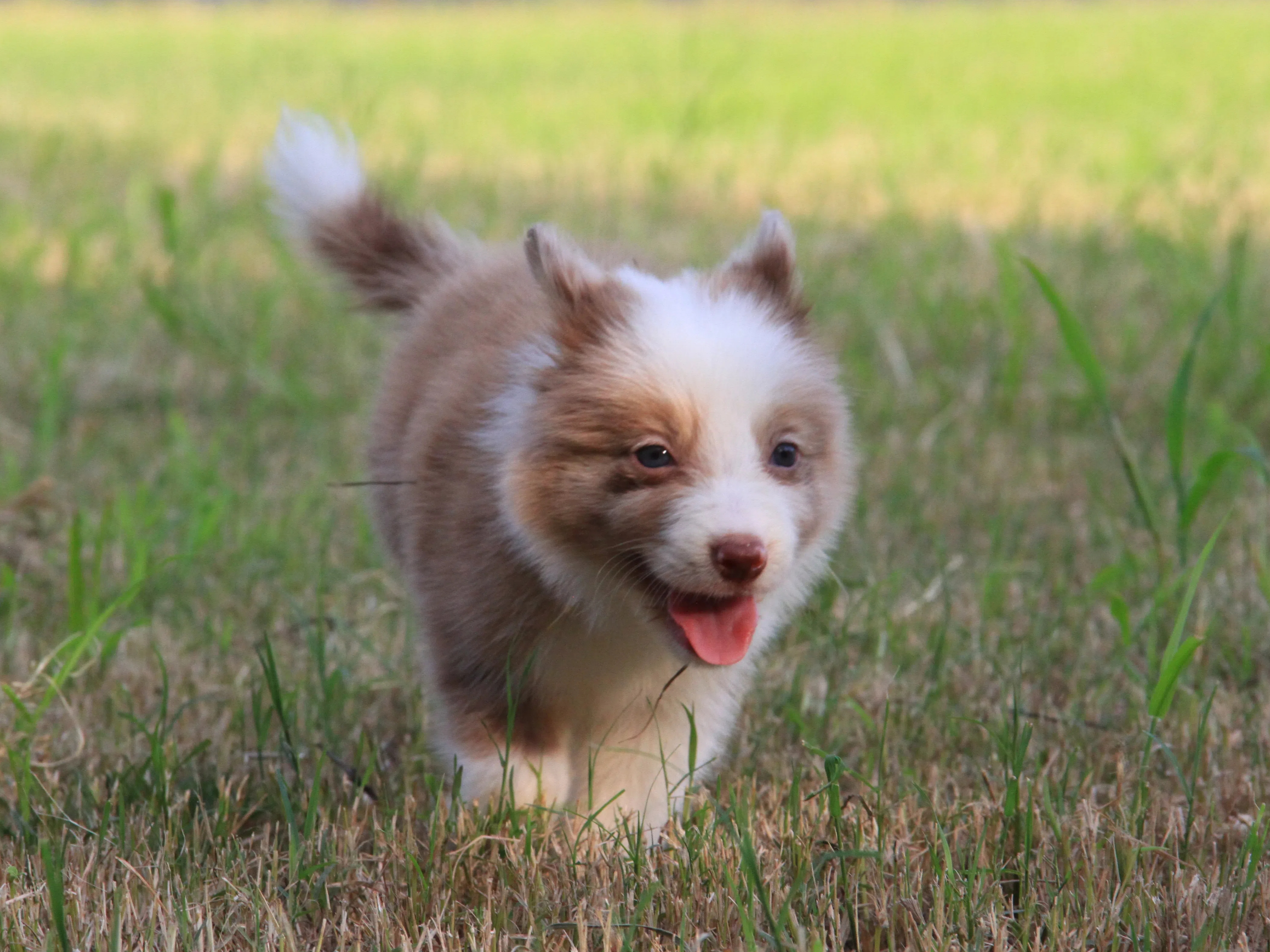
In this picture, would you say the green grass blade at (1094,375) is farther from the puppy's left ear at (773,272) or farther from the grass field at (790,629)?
the puppy's left ear at (773,272)

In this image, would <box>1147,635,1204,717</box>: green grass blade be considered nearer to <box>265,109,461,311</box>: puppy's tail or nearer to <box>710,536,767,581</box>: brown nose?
<box>710,536,767,581</box>: brown nose

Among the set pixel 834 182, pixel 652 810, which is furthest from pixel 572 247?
pixel 834 182

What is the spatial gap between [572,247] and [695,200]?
18.2ft

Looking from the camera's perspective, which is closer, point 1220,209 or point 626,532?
point 626,532

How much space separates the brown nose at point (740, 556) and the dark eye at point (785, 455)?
0.81ft

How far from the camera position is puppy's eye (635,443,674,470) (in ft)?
7.69

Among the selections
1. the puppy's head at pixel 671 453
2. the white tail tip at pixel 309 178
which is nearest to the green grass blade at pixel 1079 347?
the puppy's head at pixel 671 453

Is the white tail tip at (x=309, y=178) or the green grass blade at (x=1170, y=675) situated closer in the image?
the green grass blade at (x=1170, y=675)

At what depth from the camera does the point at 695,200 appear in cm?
813

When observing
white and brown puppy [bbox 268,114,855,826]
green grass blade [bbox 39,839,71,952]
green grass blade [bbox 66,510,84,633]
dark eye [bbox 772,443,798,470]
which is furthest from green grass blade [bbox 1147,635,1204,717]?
green grass blade [bbox 66,510,84,633]

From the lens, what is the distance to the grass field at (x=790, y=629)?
90.0 inches

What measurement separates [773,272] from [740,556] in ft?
2.28

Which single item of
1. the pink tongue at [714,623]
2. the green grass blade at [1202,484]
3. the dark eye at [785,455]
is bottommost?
the pink tongue at [714,623]

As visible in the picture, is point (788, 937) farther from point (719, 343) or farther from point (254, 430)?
point (254, 430)
